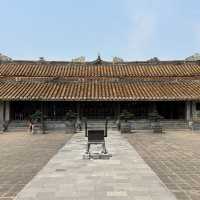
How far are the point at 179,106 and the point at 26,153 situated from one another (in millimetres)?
16760

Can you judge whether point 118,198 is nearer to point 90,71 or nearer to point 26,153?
point 26,153

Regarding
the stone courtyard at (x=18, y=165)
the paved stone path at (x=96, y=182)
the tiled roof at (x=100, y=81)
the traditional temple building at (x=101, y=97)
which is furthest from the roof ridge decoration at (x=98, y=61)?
the paved stone path at (x=96, y=182)

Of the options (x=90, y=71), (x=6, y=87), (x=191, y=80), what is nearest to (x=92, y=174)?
(x=6, y=87)

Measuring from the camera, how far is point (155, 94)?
25516 millimetres

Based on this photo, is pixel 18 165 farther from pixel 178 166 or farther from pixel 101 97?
pixel 101 97

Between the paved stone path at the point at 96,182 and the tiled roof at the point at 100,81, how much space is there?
14.4m

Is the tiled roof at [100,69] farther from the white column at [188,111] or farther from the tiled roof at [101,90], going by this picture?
the white column at [188,111]

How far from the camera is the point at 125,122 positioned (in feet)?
78.6

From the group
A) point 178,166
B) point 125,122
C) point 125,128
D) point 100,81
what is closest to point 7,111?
point 100,81

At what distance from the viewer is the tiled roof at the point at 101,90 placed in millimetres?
24812

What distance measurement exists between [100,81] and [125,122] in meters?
5.60

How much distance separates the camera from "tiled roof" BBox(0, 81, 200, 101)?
24.8 metres

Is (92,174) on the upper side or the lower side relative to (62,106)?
lower

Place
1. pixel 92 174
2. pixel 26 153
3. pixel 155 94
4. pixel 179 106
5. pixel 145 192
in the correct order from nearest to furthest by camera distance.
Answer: pixel 145 192 < pixel 92 174 < pixel 26 153 < pixel 155 94 < pixel 179 106
